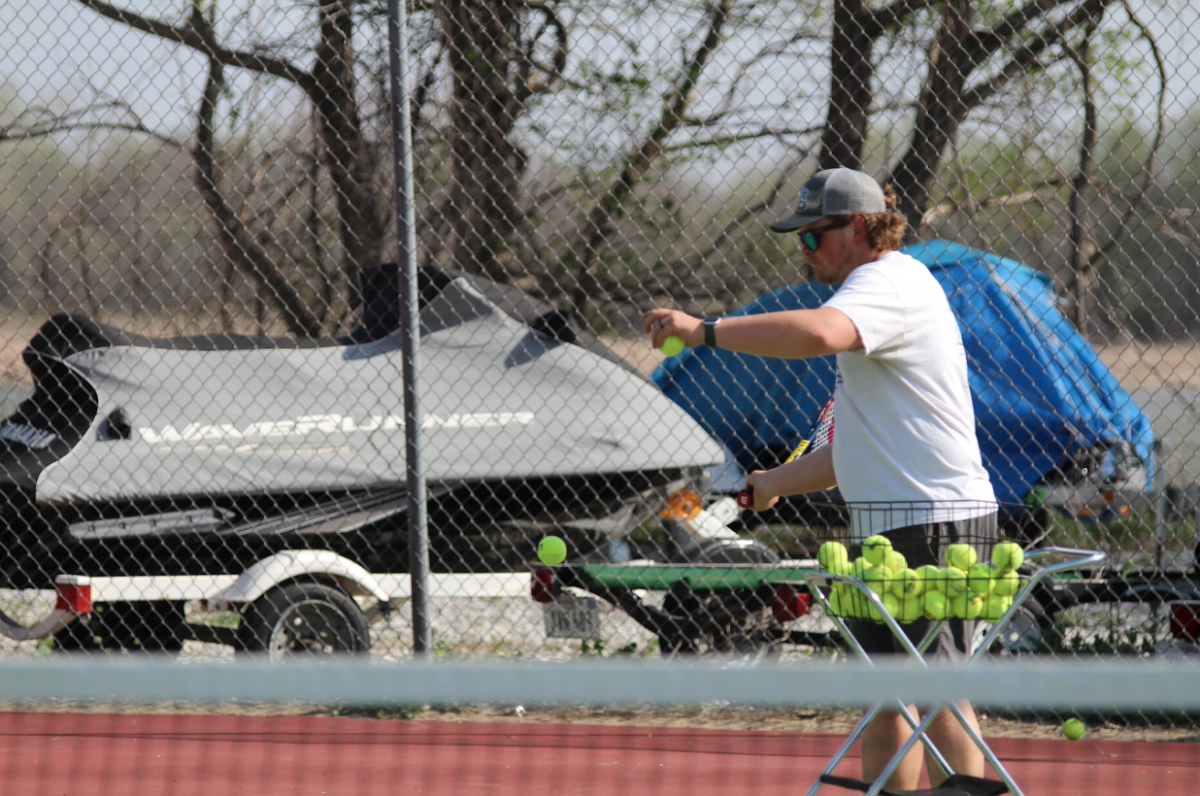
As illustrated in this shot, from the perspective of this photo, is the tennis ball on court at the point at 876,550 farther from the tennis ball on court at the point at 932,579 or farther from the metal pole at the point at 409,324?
the metal pole at the point at 409,324

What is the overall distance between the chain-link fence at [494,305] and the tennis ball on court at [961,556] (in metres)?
2.55

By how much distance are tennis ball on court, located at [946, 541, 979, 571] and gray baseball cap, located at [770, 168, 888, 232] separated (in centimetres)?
80

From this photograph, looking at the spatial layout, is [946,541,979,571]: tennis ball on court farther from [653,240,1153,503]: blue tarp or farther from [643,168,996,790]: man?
[653,240,1153,503]: blue tarp

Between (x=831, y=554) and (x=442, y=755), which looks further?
(x=442, y=755)

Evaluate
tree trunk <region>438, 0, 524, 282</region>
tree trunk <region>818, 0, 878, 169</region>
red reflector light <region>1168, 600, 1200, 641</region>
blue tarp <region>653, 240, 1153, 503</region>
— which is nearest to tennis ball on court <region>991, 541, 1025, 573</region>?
red reflector light <region>1168, 600, 1200, 641</region>

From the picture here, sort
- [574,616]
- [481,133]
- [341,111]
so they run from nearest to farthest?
[574,616] → [341,111] → [481,133]

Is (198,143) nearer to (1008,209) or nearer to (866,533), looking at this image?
(1008,209)

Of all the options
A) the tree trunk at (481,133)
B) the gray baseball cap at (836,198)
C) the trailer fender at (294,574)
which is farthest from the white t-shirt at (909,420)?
the tree trunk at (481,133)

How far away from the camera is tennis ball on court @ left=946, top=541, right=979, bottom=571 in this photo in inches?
115

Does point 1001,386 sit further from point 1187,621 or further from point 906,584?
point 906,584

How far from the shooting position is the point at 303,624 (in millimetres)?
5617

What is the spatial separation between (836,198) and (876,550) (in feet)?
2.68

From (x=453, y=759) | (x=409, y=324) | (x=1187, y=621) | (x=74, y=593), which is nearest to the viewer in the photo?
(x=453, y=759)

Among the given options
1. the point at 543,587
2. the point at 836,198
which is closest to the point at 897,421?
the point at 836,198
